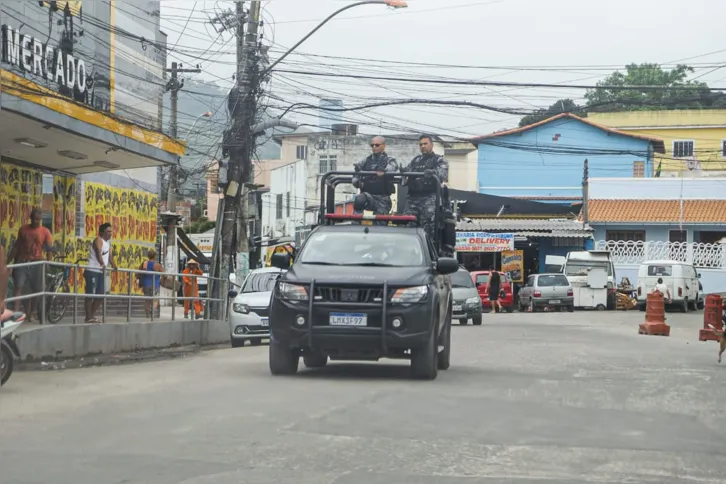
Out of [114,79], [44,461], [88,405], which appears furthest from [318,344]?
[114,79]

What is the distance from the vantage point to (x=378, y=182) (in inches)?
655

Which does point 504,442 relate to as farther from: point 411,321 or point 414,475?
point 411,321

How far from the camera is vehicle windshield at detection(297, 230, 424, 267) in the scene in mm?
13688

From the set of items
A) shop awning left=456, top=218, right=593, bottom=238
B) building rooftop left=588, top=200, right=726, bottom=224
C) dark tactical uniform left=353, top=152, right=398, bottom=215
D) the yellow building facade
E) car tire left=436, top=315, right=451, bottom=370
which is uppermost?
the yellow building facade

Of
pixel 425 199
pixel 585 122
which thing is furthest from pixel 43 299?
pixel 585 122

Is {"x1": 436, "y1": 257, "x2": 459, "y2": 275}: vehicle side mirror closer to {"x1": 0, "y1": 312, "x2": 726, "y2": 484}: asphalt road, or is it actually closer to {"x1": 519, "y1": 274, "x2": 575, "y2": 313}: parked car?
{"x1": 0, "y1": 312, "x2": 726, "y2": 484}: asphalt road

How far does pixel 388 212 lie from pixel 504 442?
29.1ft

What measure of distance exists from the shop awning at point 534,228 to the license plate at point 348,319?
1604 inches

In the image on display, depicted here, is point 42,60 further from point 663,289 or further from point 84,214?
point 663,289

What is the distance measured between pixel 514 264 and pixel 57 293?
127ft

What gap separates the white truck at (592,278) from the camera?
149 ft

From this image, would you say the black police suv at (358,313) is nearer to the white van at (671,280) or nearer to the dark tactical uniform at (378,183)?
the dark tactical uniform at (378,183)

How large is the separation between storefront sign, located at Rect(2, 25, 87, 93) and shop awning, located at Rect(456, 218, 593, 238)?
33.4 meters

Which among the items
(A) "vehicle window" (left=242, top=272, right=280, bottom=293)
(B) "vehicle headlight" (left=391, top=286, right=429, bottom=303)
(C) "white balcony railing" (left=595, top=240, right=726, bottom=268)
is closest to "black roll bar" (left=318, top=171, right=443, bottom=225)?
(B) "vehicle headlight" (left=391, top=286, right=429, bottom=303)
